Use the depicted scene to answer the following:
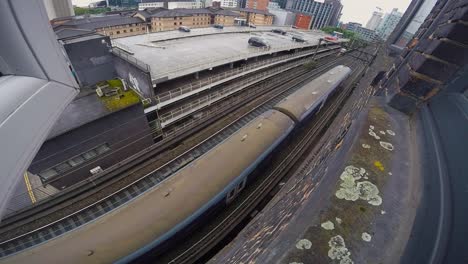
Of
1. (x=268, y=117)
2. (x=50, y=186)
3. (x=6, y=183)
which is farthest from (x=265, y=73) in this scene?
(x=6, y=183)

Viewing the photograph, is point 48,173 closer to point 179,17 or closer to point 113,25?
point 113,25

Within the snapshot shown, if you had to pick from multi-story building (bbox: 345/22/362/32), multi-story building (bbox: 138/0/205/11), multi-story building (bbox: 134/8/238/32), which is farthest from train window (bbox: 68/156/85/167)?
multi-story building (bbox: 345/22/362/32)

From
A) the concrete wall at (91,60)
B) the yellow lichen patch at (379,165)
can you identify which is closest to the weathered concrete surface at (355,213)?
the yellow lichen patch at (379,165)

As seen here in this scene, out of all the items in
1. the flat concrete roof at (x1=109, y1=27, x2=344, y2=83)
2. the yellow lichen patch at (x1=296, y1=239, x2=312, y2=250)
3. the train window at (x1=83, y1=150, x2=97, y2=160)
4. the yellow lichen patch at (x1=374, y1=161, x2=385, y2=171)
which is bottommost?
the train window at (x1=83, y1=150, x2=97, y2=160)

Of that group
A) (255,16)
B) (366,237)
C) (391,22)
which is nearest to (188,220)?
(366,237)

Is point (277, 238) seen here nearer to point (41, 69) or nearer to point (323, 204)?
point (323, 204)

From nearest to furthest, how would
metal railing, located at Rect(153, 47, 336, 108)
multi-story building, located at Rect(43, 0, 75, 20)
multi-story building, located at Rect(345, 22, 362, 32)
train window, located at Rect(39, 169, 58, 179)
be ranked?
train window, located at Rect(39, 169, 58, 179), metal railing, located at Rect(153, 47, 336, 108), multi-story building, located at Rect(43, 0, 75, 20), multi-story building, located at Rect(345, 22, 362, 32)

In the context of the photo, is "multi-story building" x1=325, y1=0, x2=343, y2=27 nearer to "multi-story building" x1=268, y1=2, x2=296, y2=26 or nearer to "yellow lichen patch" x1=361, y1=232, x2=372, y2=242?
"multi-story building" x1=268, y1=2, x2=296, y2=26
